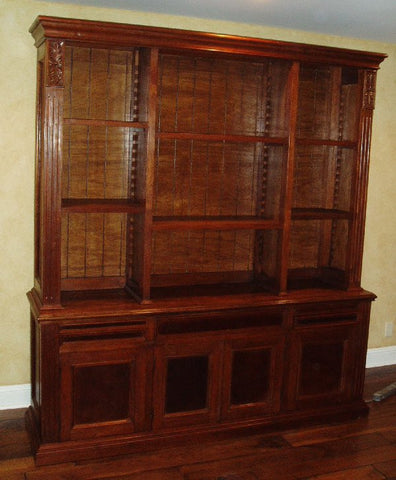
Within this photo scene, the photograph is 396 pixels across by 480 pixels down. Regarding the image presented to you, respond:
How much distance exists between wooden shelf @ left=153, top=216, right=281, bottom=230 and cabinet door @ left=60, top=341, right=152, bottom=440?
71 cm

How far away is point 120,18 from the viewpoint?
12.0ft

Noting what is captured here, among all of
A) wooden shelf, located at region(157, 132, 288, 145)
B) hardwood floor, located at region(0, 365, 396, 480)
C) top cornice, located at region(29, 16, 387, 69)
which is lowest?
hardwood floor, located at region(0, 365, 396, 480)

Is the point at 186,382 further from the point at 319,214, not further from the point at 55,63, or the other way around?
the point at 55,63

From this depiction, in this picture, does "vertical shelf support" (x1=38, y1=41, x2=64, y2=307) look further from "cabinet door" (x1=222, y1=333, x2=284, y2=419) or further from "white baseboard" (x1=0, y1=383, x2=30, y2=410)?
"cabinet door" (x1=222, y1=333, x2=284, y2=419)

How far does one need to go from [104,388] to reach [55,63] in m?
1.79

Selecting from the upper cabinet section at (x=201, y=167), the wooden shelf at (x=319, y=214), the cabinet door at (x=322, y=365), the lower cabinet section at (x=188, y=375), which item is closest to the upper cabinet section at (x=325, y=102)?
the upper cabinet section at (x=201, y=167)

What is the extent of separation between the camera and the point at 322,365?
379 centimetres

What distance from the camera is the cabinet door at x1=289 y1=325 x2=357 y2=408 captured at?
12.2 feet

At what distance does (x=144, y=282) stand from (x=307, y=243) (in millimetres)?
1400

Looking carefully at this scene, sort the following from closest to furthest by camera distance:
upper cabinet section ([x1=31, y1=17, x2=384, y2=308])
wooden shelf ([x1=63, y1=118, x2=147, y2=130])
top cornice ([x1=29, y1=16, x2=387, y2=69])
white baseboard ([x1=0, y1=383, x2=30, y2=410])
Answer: top cornice ([x1=29, y1=16, x2=387, y2=69])
wooden shelf ([x1=63, y1=118, x2=147, y2=130])
upper cabinet section ([x1=31, y1=17, x2=384, y2=308])
white baseboard ([x1=0, y1=383, x2=30, y2=410])

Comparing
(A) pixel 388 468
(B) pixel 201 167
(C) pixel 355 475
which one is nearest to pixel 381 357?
(A) pixel 388 468

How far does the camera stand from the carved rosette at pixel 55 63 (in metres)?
3.00

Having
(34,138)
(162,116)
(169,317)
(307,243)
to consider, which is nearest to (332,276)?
(307,243)

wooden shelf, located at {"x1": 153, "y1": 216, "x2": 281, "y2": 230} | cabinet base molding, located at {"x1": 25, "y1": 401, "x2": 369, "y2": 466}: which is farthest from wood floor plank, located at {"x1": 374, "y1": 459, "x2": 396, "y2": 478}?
wooden shelf, located at {"x1": 153, "y1": 216, "x2": 281, "y2": 230}
